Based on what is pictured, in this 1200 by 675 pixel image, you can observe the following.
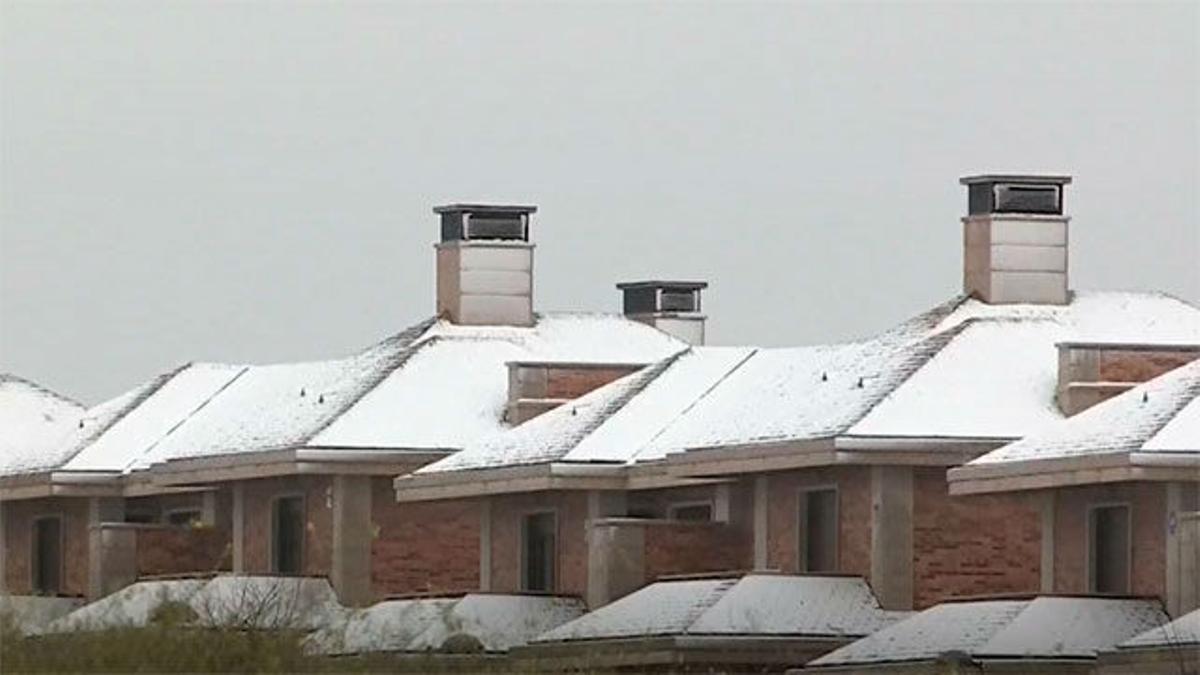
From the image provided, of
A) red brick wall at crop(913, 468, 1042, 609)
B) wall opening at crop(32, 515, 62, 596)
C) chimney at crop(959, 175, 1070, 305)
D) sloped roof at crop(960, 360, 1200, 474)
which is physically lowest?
wall opening at crop(32, 515, 62, 596)

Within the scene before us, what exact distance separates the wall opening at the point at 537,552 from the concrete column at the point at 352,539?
237 centimetres

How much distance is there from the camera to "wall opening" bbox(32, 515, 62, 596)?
66.2 m

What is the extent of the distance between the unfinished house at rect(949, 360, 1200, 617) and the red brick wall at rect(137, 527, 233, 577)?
15268mm

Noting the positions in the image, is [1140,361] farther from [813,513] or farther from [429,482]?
[429,482]

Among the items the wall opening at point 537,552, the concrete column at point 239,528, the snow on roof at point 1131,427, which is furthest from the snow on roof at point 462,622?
the snow on roof at point 1131,427

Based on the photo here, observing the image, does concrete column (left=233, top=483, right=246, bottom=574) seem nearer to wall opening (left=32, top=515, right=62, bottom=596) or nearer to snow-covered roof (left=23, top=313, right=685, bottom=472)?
snow-covered roof (left=23, top=313, right=685, bottom=472)

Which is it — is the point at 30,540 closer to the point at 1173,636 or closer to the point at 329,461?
the point at 329,461

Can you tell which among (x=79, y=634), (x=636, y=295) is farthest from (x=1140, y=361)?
(x=636, y=295)

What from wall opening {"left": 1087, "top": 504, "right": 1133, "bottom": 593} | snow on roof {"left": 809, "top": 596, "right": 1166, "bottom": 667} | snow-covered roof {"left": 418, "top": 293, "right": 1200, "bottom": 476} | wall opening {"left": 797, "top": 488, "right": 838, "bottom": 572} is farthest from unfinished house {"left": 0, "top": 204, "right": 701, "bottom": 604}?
wall opening {"left": 1087, "top": 504, "right": 1133, "bottom": 593}

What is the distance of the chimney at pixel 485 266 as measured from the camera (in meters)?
63.1

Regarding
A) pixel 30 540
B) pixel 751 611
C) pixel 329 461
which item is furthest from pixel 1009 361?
pixel 30 540

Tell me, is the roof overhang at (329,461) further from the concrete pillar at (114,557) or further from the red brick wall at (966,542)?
the red brick wall at (966,542)

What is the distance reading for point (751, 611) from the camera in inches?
1997

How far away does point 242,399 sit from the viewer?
213 feet
